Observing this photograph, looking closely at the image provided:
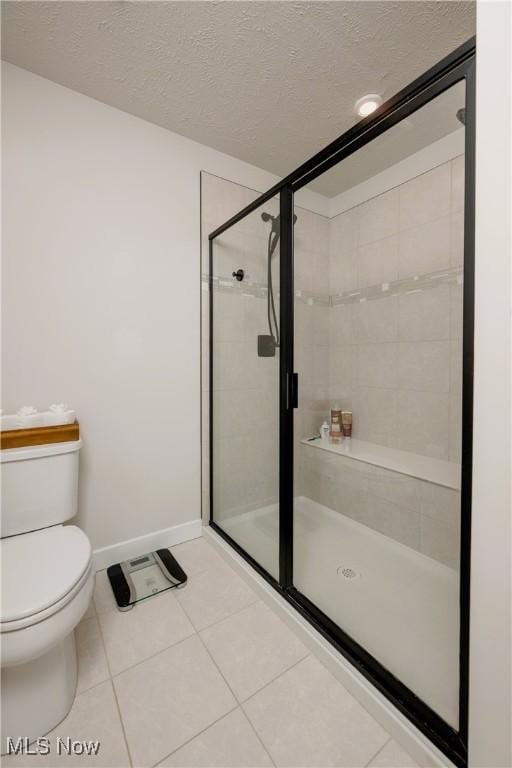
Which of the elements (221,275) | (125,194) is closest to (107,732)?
(221,275)

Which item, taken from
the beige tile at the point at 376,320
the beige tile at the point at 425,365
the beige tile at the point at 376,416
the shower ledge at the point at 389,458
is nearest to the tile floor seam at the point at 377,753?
the shower ledge at the point at 389,458

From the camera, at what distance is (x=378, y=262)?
2113mm

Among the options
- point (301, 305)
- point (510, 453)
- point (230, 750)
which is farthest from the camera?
point (301, 305)

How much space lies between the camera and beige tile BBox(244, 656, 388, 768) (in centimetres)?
89

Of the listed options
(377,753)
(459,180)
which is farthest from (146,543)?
(459,180)

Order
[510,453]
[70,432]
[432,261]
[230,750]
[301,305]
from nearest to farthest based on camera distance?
[510,453], [230,750], [70,432], [301,305], [432,261]

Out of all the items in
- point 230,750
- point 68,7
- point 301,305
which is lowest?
point 230,750

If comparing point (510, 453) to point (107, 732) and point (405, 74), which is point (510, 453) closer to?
point (107, 732)

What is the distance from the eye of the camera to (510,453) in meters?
0.65

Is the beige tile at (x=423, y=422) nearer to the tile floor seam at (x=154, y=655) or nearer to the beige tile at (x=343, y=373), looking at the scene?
the beige tile at (x=343, y=373)

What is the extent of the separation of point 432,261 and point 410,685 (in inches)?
72.3

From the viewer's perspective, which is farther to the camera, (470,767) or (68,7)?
(68,7)

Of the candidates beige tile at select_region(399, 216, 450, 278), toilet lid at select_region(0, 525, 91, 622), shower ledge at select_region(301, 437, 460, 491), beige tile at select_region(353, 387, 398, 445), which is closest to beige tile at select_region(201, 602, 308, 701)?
toilet lid at select_region(0, 525, 91, 622)

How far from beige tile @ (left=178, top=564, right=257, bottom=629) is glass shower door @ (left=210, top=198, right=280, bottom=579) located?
14 cm
